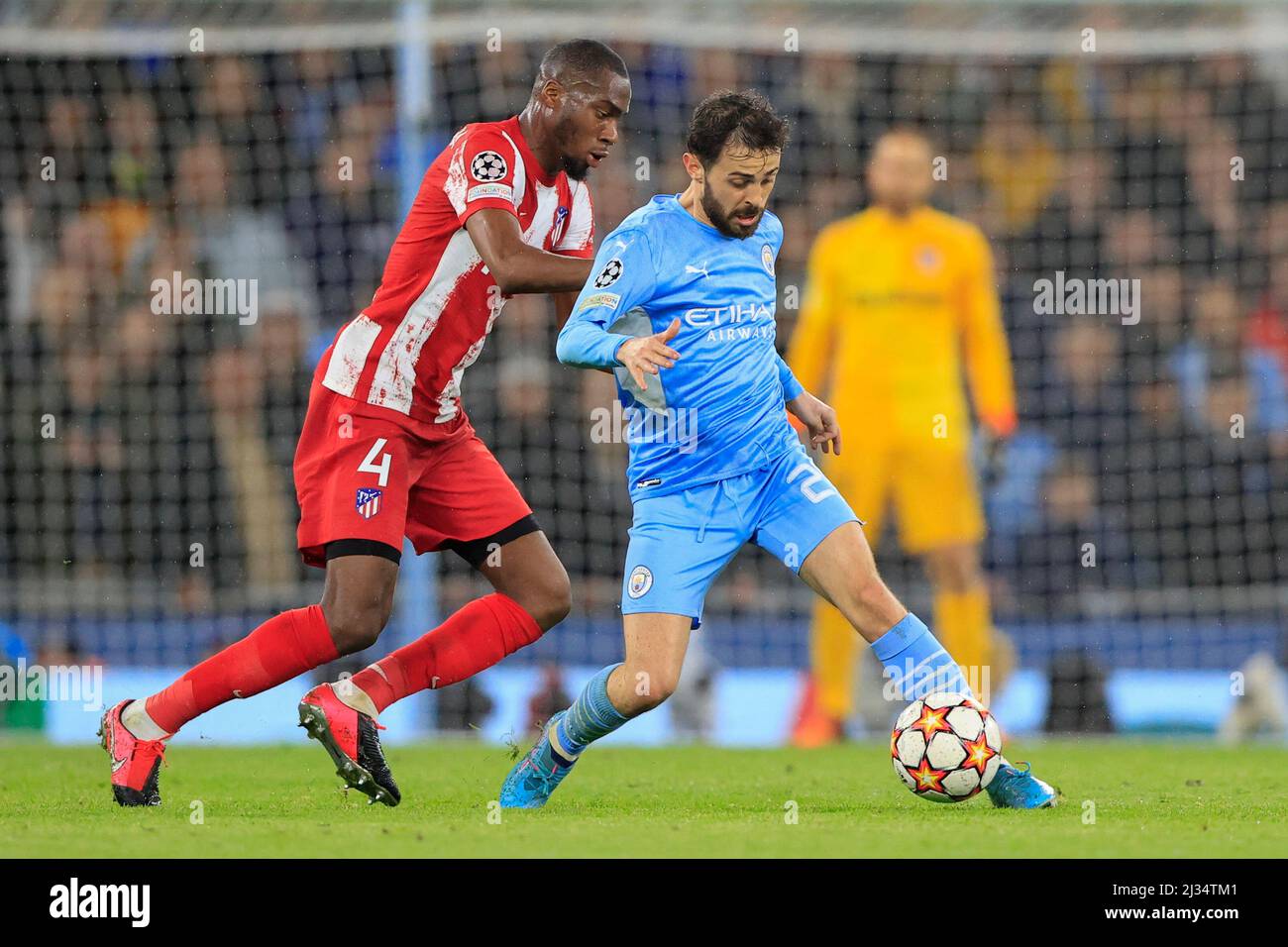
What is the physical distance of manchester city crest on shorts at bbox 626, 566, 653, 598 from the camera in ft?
18.3

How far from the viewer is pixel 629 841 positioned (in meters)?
4.78

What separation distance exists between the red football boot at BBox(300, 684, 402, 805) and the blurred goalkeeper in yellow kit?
12.1ft

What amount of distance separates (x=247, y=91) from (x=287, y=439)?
7.55 feet

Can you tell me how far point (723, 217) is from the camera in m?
5.64

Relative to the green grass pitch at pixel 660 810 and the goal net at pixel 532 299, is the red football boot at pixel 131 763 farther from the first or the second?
the goal net at pixel 532 299

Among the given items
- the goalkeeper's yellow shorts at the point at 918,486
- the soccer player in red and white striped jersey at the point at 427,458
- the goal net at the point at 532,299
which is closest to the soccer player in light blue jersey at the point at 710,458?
the soccer player in red and white striped jersey at the point at 427,458

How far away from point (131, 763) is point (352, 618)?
2.89 feet

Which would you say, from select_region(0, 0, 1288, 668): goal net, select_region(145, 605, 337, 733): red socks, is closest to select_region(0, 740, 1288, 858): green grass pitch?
select_region(145, 605, 337, 733): red socks

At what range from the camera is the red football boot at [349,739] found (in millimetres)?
5586

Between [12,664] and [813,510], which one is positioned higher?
[813,510]

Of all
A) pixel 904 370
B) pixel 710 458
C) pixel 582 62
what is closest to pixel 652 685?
pixel 710 458

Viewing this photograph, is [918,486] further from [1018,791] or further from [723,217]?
[723,217]

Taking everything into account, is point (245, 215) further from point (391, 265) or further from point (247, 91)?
point (391, 265)
